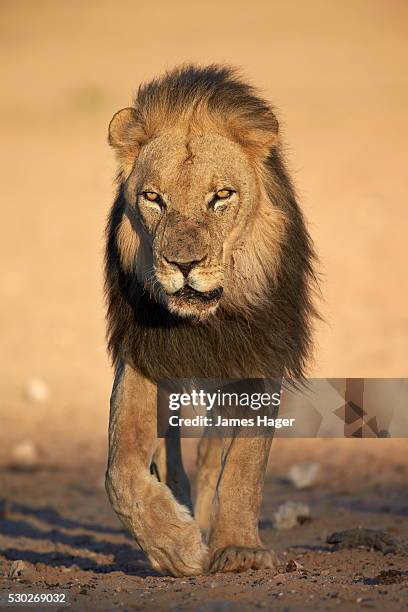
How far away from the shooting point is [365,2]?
42406mm

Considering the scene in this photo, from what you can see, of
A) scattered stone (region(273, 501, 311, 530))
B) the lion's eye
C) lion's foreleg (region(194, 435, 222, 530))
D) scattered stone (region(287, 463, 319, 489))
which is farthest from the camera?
scattered stone (region(287, 463, 319, 489))

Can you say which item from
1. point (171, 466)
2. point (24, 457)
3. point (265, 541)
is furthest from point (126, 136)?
point (24, 457)

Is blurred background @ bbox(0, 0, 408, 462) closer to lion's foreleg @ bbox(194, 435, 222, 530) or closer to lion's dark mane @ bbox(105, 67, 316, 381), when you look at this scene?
lion's dark mane @ bbox(105, 67, 316, 381)

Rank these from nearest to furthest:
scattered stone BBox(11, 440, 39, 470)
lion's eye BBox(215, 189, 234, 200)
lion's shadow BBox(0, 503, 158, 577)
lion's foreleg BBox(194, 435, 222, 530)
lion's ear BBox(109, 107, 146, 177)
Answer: lion's eye BBox(215, 189, 234, 200) → lion's ear BBox(109, 107, 146, 177) → lion's shadow BBox(0, 503, 158, 577) → lion's foreleg BBox(194, 435, 222, 530) → scattered stone BBox(11, 440, 39, 470)

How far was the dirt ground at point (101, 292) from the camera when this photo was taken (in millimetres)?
5000

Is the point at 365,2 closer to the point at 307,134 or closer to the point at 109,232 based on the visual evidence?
the point at 307,134

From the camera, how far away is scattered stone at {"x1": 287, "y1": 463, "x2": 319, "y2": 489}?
7.59 meters

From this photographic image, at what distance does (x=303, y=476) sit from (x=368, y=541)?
86.1 inches

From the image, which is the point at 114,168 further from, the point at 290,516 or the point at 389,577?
the point at 389,577

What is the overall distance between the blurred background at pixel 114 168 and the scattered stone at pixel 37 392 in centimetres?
3

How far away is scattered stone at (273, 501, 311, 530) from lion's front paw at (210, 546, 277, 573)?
159 cm

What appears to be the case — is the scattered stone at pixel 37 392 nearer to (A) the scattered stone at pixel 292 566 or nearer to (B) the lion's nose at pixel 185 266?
(A) the scattered stone at pixel 292 566

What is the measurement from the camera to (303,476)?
7645 millimetres

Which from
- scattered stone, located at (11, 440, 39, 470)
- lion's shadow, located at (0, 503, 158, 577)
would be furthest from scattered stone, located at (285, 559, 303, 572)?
scattered stone, located at (11, 440, 39, 470)
